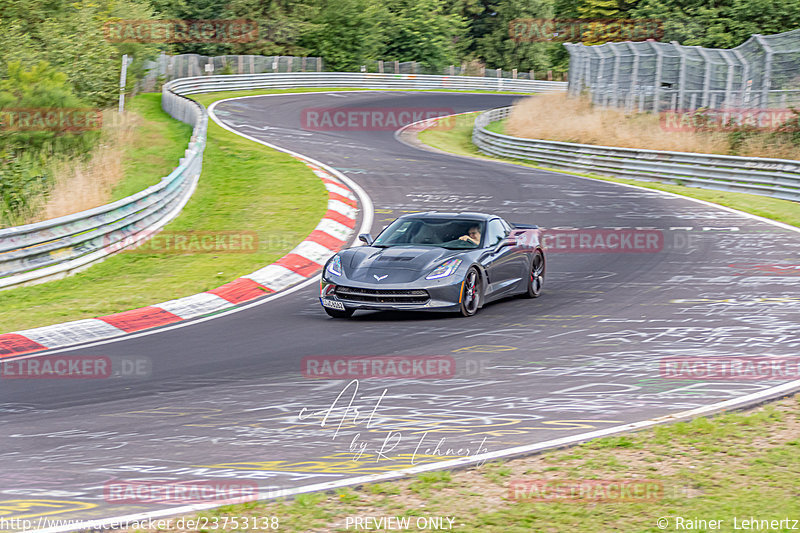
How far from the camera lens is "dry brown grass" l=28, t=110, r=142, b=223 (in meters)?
16.4

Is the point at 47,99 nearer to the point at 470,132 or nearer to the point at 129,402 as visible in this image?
the point at 129,402

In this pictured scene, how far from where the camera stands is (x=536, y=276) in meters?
12.7

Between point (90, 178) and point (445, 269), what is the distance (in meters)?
11.0

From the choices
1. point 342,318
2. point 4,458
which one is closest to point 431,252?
point 342,318

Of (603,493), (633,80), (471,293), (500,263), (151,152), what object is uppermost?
(633,80)

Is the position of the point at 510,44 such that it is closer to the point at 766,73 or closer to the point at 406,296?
the point at 766,73

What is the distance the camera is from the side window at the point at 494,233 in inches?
467

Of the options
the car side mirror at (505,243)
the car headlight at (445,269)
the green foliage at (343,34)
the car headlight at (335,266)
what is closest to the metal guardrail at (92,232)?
the car headlight at (335,266)

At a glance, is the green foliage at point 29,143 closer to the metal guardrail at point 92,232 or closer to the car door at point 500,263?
the metal guardrail at point 92,232

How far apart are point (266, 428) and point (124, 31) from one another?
4134cm

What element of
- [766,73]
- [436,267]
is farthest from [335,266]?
[766,73]

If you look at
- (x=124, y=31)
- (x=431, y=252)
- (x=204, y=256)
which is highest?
(x=124, y=31)

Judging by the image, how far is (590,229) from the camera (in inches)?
704

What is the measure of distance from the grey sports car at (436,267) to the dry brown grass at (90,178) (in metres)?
6.98
